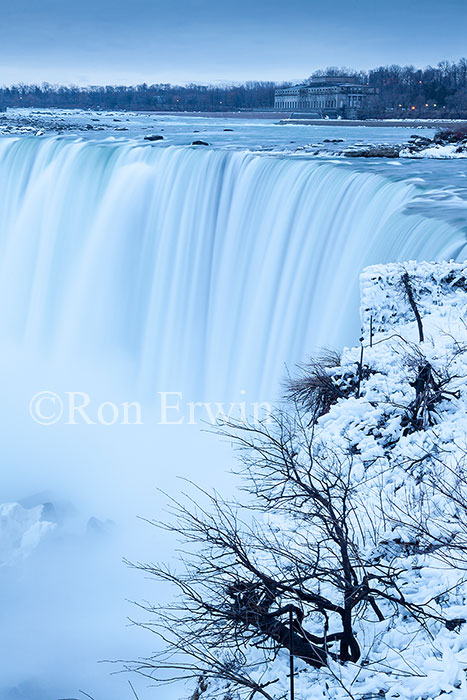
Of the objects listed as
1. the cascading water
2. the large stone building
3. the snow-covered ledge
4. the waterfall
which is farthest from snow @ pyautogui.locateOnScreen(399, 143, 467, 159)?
the large stone building

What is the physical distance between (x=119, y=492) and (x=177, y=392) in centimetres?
372

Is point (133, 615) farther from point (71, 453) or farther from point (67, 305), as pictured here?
point (67, 305)

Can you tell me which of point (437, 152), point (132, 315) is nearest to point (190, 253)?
point (132, 315)

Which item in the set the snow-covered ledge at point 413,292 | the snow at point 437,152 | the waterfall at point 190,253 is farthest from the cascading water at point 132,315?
the snow at point 437,152

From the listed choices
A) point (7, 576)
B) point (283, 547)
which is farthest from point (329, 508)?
point (7, 576)

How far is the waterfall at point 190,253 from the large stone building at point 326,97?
68446mm

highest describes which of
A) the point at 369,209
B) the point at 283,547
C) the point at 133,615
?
the point at 369,209

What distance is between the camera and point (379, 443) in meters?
7.76

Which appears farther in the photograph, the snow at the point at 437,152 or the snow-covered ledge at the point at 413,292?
the snow at the point at 437,152

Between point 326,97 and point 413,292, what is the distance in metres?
101

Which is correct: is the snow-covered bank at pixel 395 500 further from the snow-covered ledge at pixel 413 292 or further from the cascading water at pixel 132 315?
the cascading water at pixel 132 315

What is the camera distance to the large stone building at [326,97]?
9262 centimetres

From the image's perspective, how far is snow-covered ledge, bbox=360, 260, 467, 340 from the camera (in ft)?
33.1

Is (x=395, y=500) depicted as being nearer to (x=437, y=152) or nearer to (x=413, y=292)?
(x=413, y=292)
